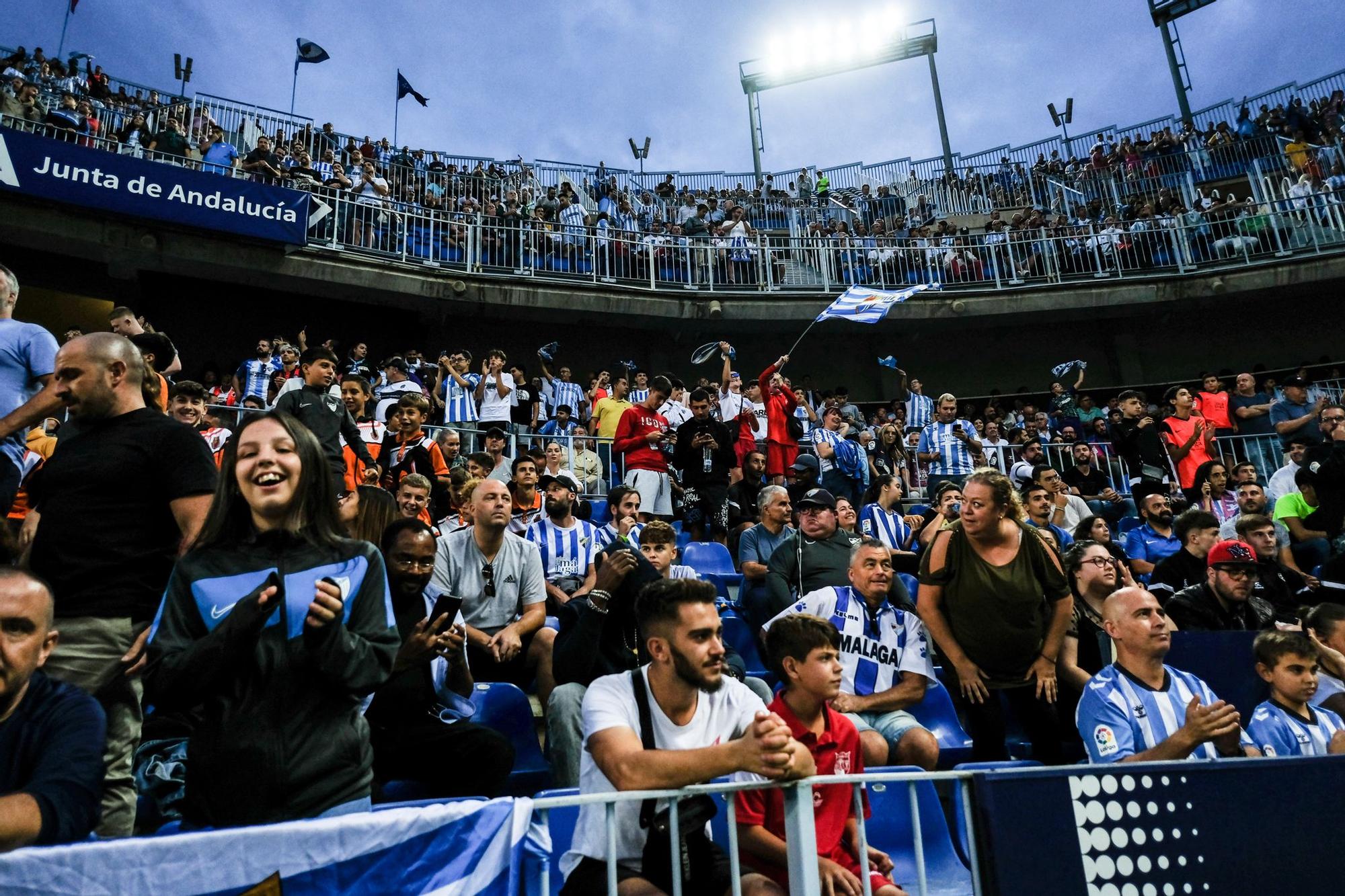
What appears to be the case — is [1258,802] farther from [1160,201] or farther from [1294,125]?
[1294,125]

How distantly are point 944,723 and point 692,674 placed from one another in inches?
99.1

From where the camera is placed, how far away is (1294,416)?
10297 millimetres

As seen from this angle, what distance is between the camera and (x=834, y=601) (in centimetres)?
476

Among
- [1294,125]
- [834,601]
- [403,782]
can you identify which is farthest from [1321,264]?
[403,782]

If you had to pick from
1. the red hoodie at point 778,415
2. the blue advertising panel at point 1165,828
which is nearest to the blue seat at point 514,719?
the blue advertising panel at point 1165,828

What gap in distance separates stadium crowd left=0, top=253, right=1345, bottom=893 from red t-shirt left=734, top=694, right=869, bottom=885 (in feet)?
0.03

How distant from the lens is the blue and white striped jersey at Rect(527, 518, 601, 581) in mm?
6074

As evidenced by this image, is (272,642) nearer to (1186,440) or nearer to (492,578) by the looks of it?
(492,578)

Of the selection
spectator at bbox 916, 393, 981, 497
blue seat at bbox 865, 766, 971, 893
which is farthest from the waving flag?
blue seat at bbox 865, 766, 971, 893

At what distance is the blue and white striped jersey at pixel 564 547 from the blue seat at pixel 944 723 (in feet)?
8.03

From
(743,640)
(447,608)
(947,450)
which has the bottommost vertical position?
(743,640)

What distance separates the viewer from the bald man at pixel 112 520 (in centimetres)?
255

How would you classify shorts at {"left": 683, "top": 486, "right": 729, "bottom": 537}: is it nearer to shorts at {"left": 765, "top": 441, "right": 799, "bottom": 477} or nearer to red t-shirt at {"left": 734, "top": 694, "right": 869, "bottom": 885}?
shorts at {"left": 765, "top": 441, "right": 799, "bottom": 477}

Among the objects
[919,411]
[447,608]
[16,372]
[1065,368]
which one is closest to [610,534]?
[447,608]
